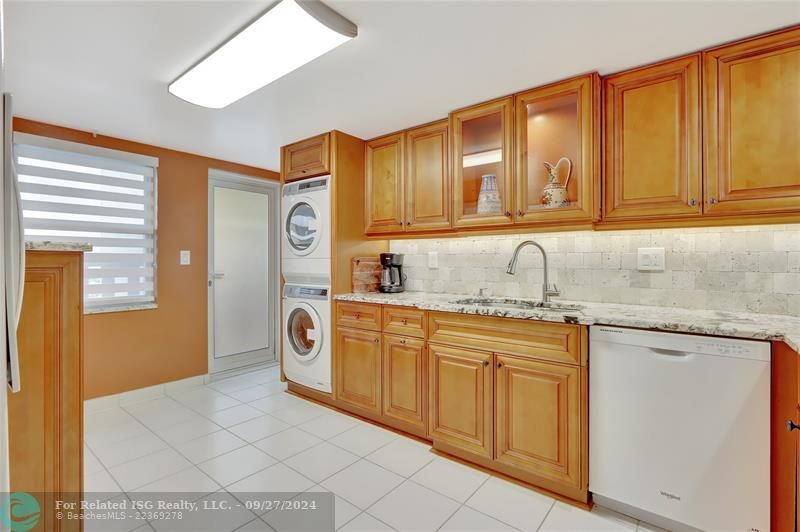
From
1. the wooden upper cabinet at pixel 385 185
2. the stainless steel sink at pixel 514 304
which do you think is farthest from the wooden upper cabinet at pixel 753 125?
the wooden upper cabinet at pixel 385 185

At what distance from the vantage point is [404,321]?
8.30 feet

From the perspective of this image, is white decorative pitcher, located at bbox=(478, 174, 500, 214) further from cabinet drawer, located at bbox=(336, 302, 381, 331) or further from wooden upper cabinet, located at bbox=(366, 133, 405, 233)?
cabinet drawer, located at bbox=(336, 302, 381, 331)

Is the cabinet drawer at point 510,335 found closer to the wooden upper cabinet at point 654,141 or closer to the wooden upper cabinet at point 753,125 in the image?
the wooden upper cabinet at point 654,141

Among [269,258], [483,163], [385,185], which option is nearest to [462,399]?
[483,163]

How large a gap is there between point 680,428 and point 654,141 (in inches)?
53.2

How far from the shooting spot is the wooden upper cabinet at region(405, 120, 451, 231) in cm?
271

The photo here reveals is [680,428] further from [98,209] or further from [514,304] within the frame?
[98,209]

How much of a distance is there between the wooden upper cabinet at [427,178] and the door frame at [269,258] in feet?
6.66

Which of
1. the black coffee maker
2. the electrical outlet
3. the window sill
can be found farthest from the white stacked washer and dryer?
the window sill

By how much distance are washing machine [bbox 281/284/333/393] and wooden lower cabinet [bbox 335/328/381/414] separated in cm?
12

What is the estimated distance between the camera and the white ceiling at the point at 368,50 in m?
Result: 1.56

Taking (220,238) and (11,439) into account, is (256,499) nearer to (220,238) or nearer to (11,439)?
(11,439)

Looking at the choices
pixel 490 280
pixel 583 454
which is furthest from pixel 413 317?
pixel 583 454

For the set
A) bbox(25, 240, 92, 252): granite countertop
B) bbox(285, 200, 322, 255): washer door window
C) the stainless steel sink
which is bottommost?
the stainless steel sink
